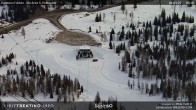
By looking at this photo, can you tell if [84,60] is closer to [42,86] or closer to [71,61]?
[71,61]

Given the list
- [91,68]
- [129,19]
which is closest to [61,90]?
[91,68]

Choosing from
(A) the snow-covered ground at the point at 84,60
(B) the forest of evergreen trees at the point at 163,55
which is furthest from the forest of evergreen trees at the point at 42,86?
(B) the forest of evergreen trees at the point at 163,55

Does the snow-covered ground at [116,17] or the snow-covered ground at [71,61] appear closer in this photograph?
the snow-covered ground at [71,61]

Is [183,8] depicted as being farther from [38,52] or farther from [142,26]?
[38,52]

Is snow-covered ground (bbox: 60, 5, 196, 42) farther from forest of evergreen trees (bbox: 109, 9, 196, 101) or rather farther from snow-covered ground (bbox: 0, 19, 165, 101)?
snow-covered ground (bbox: 0, 19, 165, 101)

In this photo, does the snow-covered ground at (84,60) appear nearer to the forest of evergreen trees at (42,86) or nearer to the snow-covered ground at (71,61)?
the snow-covered ground at (71,61)

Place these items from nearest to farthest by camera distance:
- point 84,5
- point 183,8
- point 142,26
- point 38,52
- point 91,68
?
point 91,68 → point 38,52 → point 142,26 → point 183,8 → point 84,5

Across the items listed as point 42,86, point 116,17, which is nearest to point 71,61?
point 42,86
